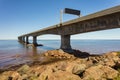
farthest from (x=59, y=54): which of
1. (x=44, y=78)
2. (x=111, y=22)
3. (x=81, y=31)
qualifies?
(x=44, y=78)

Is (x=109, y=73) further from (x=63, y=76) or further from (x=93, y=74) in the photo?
(x=63, y=76)

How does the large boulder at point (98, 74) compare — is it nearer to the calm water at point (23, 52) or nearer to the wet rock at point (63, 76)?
the wet rock at point (63, 76)

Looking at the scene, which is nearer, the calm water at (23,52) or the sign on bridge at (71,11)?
the calm water at (23,52)

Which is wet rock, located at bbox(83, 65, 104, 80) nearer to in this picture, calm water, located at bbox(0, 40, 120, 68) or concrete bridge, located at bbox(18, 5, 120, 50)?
concrete bridge, located at bbox(18, 5, 120, 50)

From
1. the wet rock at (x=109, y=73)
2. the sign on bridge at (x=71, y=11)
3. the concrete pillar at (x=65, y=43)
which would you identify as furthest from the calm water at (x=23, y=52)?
the wet rock at (x=109, y=73)

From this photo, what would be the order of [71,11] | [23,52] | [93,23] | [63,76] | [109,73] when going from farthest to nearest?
[23,52], [71,11], [93,23], [109,73], [63,76]

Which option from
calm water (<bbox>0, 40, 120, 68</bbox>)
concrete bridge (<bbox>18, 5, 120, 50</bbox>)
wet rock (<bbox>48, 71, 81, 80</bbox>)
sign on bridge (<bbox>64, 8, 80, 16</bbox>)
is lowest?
calm water (<bbox>0, 40, 120, 68</bbox>)

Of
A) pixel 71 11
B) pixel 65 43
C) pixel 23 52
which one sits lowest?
pixel 23 52

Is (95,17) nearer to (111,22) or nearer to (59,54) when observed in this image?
(111,22)

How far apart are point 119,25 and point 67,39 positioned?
1466 cm

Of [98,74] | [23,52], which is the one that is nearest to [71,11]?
[23,52]

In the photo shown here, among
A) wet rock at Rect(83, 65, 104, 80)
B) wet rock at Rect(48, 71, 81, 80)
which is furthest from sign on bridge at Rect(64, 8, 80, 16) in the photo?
wet rock at Rect(48, 71, 81, 80)

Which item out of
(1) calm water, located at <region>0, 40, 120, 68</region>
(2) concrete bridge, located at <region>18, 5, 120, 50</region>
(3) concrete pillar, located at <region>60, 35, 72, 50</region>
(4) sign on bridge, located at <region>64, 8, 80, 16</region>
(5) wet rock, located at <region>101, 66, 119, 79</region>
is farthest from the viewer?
(3) concrete pillar, located at <region>60, 35, 72, 50</region>

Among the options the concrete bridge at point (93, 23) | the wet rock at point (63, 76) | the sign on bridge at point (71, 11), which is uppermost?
the sign on bridge at point (71, 11)
